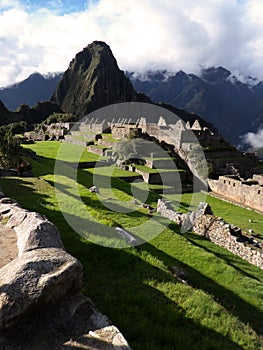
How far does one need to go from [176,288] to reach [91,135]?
4712 cm

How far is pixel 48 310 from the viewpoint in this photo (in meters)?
4.49

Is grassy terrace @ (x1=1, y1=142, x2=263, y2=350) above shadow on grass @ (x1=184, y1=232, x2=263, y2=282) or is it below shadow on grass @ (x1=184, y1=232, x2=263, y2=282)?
above

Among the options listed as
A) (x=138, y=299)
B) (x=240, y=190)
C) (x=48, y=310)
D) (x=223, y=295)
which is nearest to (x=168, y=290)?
(x=138, y=299)

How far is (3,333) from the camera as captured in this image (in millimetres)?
4098

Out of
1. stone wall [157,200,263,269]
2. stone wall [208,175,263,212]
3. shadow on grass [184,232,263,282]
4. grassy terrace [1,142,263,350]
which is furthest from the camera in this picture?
stone wall [208,175,263,212]

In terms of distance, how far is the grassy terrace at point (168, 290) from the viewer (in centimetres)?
535

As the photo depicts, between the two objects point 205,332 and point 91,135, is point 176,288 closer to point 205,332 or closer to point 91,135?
point 205,332

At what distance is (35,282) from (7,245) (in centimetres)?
249

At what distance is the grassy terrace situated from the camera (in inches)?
211

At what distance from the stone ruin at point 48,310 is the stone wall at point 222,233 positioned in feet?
28.0

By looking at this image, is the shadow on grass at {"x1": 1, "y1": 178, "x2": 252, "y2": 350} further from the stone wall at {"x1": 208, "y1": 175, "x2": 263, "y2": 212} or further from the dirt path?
the stone wall at {"x1": 208, "y1": 175, "x2": 263, "y2": 212}

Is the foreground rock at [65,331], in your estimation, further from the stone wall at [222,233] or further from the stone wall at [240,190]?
the stone wall at [240,190]

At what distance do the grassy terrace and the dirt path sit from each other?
155 cm

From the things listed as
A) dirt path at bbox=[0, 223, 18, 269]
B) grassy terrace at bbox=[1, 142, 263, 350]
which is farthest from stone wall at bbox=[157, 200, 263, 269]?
dirt path at bbox=[0, 223, 18, 269]
